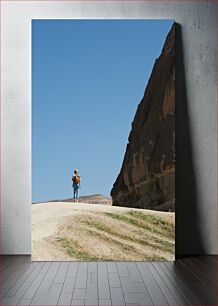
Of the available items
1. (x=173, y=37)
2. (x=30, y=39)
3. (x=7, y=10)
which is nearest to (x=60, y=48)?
(x=30, y=39)

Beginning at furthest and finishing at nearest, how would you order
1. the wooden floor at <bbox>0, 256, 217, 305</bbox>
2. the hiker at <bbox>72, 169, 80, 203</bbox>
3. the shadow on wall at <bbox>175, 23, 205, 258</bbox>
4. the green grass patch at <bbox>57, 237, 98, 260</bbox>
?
the shadow on wall at <bbox>175, 23, 205, 258</bbox> → the hiker at <bbox>72, 169, 80, 203</bbox> → the green grass patch at <bbox>57, 237, 98, 260</bbox> → the wooden floor at <bbox>0, 256, 217, 305</bbox>

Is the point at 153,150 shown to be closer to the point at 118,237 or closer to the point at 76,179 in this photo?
the point at 76,179

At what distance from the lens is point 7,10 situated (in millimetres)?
5738

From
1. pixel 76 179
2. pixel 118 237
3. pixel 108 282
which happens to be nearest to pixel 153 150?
pixel 76 179

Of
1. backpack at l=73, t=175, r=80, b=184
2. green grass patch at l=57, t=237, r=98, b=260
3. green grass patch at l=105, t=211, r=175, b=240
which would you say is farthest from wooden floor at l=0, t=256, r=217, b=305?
backpack at l=73, t=175, r=80, b=184

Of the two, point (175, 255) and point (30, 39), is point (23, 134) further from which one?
point (175, 255)

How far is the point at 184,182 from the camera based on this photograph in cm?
573

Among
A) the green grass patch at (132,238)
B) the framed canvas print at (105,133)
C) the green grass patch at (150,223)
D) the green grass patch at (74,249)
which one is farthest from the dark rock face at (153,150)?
the green grass patch at (74,249)

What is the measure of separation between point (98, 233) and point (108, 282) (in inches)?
45.3

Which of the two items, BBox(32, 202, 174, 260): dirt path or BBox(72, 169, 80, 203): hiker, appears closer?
BBox(32, 202, 174, 260): dirt path

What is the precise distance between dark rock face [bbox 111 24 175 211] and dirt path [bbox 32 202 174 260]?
152 millimetres

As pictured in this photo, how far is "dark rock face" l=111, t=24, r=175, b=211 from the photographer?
560 centimetres

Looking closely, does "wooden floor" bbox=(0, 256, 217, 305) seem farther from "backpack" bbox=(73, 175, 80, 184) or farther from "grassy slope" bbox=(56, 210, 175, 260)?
"backpack" bbox=(73, 175, 80, 184)

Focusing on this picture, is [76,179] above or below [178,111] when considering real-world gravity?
below
